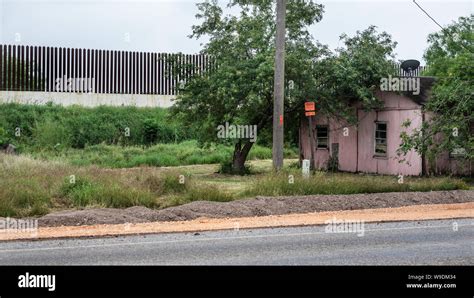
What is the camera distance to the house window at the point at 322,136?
99.7 feet

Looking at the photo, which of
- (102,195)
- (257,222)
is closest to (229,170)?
(102,195)

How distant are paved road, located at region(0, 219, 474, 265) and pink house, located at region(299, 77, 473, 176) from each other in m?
12.5

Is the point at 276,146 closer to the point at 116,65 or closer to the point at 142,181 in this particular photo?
the point at 142,181

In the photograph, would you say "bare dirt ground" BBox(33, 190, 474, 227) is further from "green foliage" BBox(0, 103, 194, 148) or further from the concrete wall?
the concrete wall

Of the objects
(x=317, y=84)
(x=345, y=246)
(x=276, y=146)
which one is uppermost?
(x=317, y=84)

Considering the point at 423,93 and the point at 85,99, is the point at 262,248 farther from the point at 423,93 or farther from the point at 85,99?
the point at 85,99

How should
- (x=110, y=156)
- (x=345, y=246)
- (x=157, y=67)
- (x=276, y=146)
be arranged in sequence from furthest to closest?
(x=157, y=67)
(x=110, y=156)
(x=276, y=146)
(x=345, y=246)

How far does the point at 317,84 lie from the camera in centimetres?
2736

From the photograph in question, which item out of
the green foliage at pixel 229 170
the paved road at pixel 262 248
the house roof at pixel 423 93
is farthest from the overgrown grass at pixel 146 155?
the paved road at pixel 262 248

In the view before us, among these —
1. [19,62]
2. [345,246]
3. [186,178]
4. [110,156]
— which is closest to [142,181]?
[186,178]

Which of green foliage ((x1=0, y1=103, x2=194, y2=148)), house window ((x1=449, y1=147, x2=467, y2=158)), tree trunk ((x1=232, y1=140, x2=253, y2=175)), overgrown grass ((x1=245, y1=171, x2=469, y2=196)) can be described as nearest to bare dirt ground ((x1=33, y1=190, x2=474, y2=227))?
overgrown grass ((x1=245, y1=171, x2=469, y2=196))

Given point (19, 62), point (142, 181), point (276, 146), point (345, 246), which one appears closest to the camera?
point (345, 246)

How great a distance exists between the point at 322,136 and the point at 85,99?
598 inches

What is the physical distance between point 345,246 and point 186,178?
7.75 m
